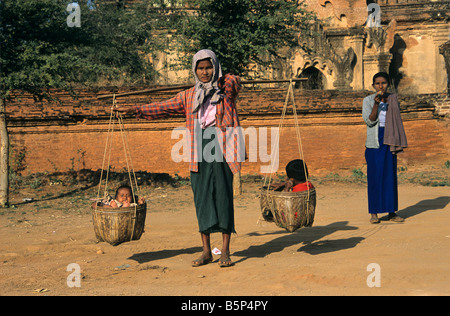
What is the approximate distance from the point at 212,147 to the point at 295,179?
1.29 metres

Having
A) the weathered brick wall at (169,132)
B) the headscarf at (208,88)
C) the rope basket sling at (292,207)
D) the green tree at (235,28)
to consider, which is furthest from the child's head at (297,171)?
the weathered brick wall at (169,132)

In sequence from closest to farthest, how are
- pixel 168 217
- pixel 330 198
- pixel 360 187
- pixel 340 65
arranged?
1. pixel 168 217
2. pixel 330 198
3. pixel 360 187
4. pixel 340 65

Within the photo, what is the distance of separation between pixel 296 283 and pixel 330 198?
22.8ft

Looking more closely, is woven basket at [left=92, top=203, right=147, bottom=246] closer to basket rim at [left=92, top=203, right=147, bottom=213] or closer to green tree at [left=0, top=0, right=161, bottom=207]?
basket rim at [left=92, top=203, right=147, bottom=213]

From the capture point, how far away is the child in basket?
20.6 feet

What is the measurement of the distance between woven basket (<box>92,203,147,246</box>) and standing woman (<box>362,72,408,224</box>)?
3.63 m

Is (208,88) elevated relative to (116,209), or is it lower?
elevated

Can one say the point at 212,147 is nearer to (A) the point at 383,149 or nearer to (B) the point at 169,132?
(A) the point at 383,149

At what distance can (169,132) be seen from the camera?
48.8 ft

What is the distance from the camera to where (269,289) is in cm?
447

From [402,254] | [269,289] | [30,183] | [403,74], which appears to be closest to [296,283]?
[269,289]

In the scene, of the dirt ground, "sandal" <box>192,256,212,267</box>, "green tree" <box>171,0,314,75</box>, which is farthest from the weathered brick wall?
"sandal" <box>192,256,212,267</box>

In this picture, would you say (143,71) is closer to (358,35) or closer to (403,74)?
(358,35)

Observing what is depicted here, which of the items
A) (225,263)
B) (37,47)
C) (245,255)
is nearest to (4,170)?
(37,47)
